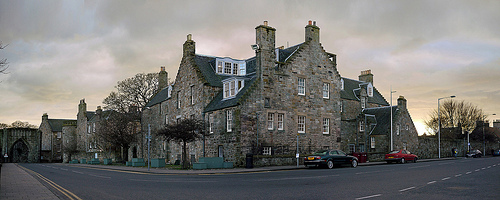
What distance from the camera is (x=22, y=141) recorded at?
9394 centimetres

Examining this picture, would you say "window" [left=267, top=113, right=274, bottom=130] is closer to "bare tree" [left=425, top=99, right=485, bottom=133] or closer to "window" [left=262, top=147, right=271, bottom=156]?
"window" [left=262, top=147, right=271, bottom=156]

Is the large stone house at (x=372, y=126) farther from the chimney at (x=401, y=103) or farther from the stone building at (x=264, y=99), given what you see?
the stone building at (x=264, y=99)

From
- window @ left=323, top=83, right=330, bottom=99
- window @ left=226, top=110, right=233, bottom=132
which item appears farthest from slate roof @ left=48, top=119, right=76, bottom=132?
window @ left=323, top=83, right=330, bottom=99

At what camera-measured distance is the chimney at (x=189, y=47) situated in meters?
43.2

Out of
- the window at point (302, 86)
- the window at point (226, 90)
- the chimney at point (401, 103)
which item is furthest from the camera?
the chimney at point (401, 103)

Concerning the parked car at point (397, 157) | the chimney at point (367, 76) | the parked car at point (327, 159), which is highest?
the chimney at point (367, 76)

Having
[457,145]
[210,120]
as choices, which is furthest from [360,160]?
[457,145]

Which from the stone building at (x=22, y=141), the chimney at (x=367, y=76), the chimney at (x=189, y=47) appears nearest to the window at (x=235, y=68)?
the chimney at (x=189, y=47)

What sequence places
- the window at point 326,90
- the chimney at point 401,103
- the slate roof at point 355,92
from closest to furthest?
the window at point 326,90 < the chimney at point 401,103 < the slate roof at point 355,92

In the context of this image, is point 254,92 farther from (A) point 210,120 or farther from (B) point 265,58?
(A) point 210,120

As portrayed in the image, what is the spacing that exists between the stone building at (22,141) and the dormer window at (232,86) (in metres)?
73.9

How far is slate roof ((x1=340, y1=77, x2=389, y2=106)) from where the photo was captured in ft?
175

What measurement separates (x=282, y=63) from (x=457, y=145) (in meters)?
41.8

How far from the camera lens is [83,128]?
87.6m
